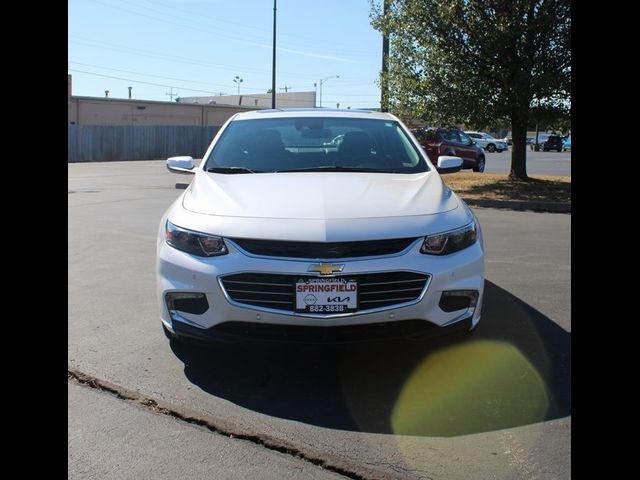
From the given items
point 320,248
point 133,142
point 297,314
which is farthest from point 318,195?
point 133,142

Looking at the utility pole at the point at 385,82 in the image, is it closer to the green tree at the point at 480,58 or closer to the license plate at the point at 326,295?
the green tree at the point at 480,58

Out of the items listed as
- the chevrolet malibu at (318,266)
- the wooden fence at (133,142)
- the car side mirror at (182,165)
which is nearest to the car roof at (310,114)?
the car side mirror at (182,165)

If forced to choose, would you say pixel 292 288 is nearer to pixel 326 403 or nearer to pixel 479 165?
pixel 326 403

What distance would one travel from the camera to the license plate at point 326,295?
12.3 ft

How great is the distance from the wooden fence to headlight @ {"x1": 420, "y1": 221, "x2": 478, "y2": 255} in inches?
1347

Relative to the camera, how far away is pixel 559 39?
14.0 meters

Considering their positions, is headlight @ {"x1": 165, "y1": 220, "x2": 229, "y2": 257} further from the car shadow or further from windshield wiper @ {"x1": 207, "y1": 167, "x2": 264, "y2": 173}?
windshield wiper @ {"x1": 207, "y1": 167, "x2": 264, "y2": 173}
